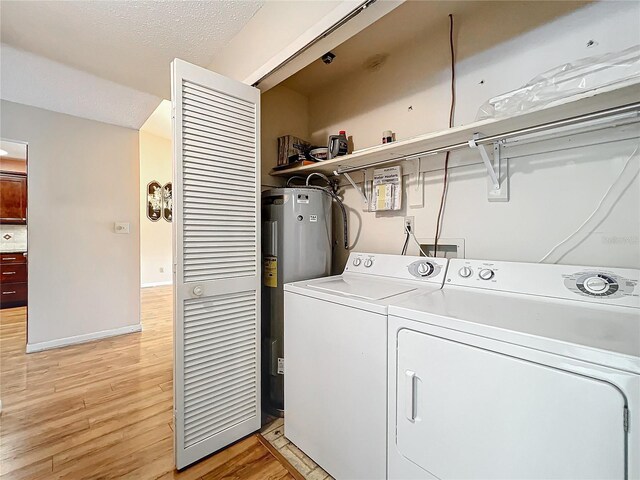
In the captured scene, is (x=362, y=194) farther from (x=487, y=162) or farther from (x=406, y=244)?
(x=487, y=162)

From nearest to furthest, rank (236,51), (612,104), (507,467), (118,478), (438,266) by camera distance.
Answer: (507,467), (612,104), (118,478), (438,266), (236,51)

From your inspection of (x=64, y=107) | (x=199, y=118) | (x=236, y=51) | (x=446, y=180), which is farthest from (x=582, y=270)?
(x=64, y=107)

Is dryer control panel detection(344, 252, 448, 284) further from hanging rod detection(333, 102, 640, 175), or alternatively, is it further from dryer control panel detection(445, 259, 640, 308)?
hanging rod detection(333, 102, 640, 175)

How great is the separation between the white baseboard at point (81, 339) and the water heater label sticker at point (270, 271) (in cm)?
248

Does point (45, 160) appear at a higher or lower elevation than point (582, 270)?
higher

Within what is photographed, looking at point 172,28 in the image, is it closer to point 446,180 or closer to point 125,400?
point 446,180

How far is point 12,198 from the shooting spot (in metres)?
4.32

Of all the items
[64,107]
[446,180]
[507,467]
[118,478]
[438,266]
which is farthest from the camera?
[64,107]

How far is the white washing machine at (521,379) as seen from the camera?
65 centimetres

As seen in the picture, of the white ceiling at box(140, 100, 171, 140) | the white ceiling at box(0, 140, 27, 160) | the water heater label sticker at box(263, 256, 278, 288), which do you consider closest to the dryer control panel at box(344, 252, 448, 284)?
the water heater label sticker at box(263, 256, 278, 288)

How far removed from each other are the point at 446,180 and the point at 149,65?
2227 millimetres

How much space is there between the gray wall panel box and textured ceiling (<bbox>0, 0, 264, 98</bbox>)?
3.40 feet

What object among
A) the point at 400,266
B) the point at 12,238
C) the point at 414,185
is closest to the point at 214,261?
the point at 400,266

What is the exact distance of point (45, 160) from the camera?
276cm
